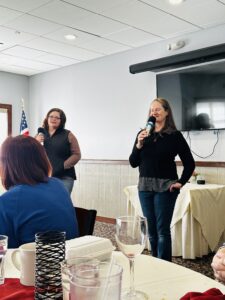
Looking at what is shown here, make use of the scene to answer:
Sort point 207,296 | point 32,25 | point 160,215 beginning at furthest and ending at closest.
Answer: point 32,25 → point 160,215 → point 207,296

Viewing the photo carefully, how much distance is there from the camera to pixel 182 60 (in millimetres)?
4223

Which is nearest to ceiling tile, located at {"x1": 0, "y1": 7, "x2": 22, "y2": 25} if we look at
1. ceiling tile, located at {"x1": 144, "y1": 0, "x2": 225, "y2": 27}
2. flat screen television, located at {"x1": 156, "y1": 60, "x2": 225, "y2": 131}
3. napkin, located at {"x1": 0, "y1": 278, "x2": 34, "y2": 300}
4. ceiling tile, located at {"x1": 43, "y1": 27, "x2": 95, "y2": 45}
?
ceiling tile, located at {"x1": 43, "y1": 27, "x2": 95, "y2": 45}

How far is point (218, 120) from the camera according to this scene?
412cm

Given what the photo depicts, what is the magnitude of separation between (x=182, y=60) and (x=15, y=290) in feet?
12.3

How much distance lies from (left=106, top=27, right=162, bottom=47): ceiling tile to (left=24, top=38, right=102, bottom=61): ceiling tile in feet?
2.21

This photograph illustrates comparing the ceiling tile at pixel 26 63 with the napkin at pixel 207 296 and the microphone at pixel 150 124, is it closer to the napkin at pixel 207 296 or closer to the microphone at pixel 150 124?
the microphone at pixel 150 124

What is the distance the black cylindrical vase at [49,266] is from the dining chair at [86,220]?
0.91 meters

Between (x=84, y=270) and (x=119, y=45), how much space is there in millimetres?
4463

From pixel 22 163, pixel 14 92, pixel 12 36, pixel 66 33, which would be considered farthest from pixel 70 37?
pixel 22 163

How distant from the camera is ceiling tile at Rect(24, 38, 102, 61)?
4750 mm

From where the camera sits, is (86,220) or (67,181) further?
(67,181)

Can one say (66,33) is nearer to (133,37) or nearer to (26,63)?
(133,37)

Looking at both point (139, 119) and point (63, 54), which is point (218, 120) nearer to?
point (139, 119)

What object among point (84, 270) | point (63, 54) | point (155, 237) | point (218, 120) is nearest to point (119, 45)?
point (63, 54)
